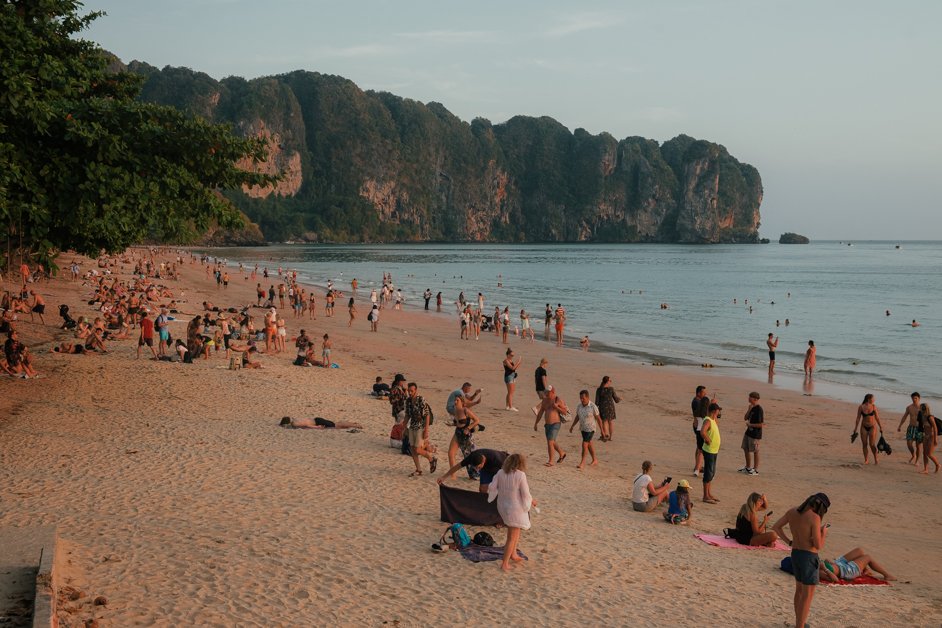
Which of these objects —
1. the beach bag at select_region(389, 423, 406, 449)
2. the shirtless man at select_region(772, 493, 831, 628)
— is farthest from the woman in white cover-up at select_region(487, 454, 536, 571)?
the beach bag at select_region(389, 423, 406, 449)

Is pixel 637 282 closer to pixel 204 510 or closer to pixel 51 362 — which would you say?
pixel 51 362

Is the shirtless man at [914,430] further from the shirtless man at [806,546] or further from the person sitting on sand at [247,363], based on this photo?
the person sitting on sand at [247,363]

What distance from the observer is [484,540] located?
8391 millimetres

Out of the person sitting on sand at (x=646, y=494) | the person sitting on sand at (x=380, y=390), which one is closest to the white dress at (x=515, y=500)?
the person sitting on sand at (x=646, y=494)

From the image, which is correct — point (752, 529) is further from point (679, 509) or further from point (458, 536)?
point (458, 536)

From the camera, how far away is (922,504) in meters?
11.8

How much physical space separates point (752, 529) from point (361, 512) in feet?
16.5

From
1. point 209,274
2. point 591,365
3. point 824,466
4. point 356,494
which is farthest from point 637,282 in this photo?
point 356,494

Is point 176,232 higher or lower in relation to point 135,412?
higher

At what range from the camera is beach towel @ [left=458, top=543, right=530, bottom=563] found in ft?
26.6

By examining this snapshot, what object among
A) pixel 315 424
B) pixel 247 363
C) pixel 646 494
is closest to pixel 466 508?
pixel 646 494

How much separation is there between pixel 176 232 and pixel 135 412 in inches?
141

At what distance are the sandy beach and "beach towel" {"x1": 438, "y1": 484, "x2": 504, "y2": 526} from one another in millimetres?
235

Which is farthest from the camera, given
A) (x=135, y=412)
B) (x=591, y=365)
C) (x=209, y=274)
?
(x=209, y=274)
